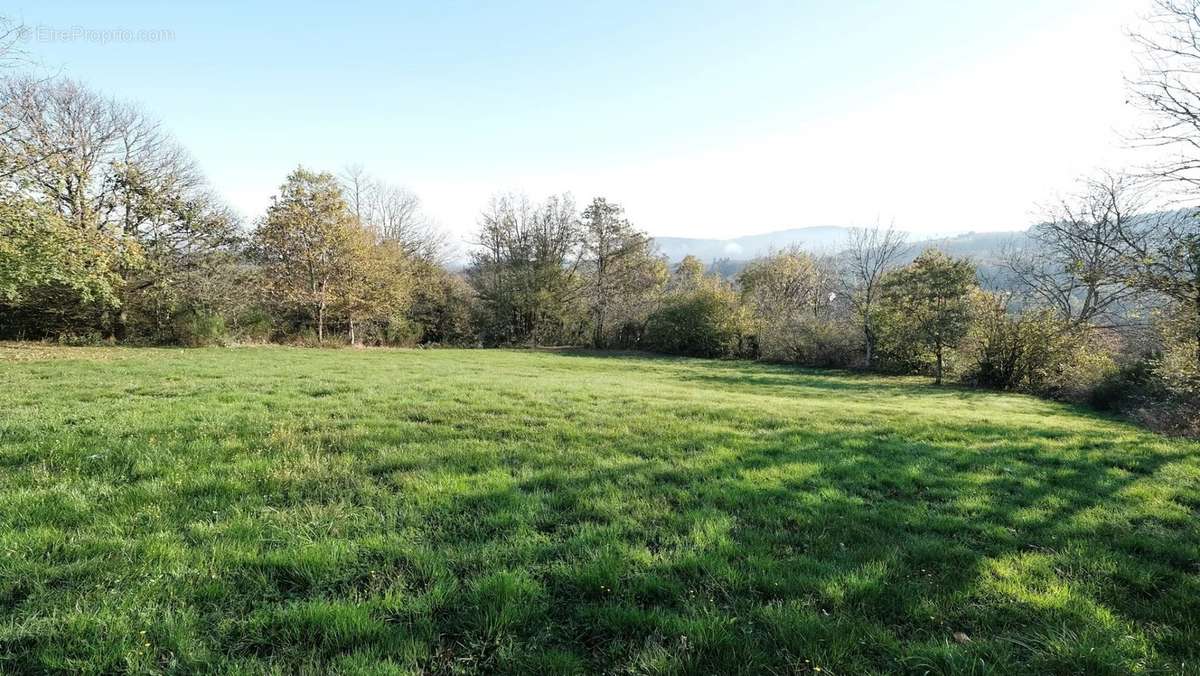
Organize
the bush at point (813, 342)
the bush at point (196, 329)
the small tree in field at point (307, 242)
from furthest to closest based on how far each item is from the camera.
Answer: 1. the bush at point (813, 342)
2. the small tree in field at point (307, 242)
3. the bush at point (196, 329)

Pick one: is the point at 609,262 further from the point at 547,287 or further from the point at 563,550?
the point at 563,550

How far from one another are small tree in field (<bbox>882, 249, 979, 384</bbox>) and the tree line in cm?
9

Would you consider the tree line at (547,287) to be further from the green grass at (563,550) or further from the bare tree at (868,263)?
the green grass at (563,550)

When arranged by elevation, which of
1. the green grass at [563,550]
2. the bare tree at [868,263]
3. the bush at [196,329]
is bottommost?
the green grass at [563,550]

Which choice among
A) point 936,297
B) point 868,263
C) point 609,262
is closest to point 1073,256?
point 936,297

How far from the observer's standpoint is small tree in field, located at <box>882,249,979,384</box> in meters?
21.7

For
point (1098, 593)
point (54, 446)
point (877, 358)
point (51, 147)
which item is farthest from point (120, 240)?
point (877, 358)

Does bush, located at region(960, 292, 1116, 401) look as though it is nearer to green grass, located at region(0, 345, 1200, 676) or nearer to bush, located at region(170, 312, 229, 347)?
green grass, located at region(0, 345, 1200, 676)

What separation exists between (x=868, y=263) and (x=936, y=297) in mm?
9336

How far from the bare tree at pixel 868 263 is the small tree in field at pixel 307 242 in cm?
3156

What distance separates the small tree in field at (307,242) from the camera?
27.1 metres

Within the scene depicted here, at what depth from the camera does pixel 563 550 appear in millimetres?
3469

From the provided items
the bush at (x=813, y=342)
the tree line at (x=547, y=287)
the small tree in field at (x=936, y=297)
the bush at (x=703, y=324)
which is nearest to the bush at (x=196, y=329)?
the tree line at (x=547, y=287)

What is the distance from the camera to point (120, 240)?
786 inches
